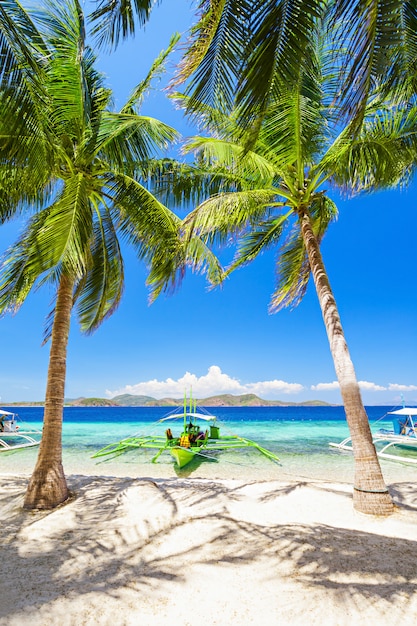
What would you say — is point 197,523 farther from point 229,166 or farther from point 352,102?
point 229,166

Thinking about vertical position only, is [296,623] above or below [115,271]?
below

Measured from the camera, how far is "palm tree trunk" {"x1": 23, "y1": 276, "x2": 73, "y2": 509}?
4.99 m

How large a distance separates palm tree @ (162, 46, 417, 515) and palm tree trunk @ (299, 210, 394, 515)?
0.5 inches

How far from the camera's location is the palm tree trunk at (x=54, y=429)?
4.99 m

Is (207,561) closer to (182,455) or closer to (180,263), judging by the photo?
(180,263)

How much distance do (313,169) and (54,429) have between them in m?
6.61

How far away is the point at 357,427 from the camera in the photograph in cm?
487

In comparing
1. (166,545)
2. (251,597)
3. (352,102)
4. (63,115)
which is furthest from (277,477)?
(63,115)

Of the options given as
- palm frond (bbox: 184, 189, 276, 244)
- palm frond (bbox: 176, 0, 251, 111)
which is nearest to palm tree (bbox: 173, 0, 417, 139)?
palm frond (bbox: 176, 0, 251, 111)

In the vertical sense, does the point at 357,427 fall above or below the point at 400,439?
above

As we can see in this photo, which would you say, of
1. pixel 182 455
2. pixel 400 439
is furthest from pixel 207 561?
pixel 400 439

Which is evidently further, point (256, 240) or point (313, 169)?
point (256, 240)

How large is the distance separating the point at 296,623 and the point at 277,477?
23.8 feet

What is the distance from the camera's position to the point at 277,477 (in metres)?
9.10
